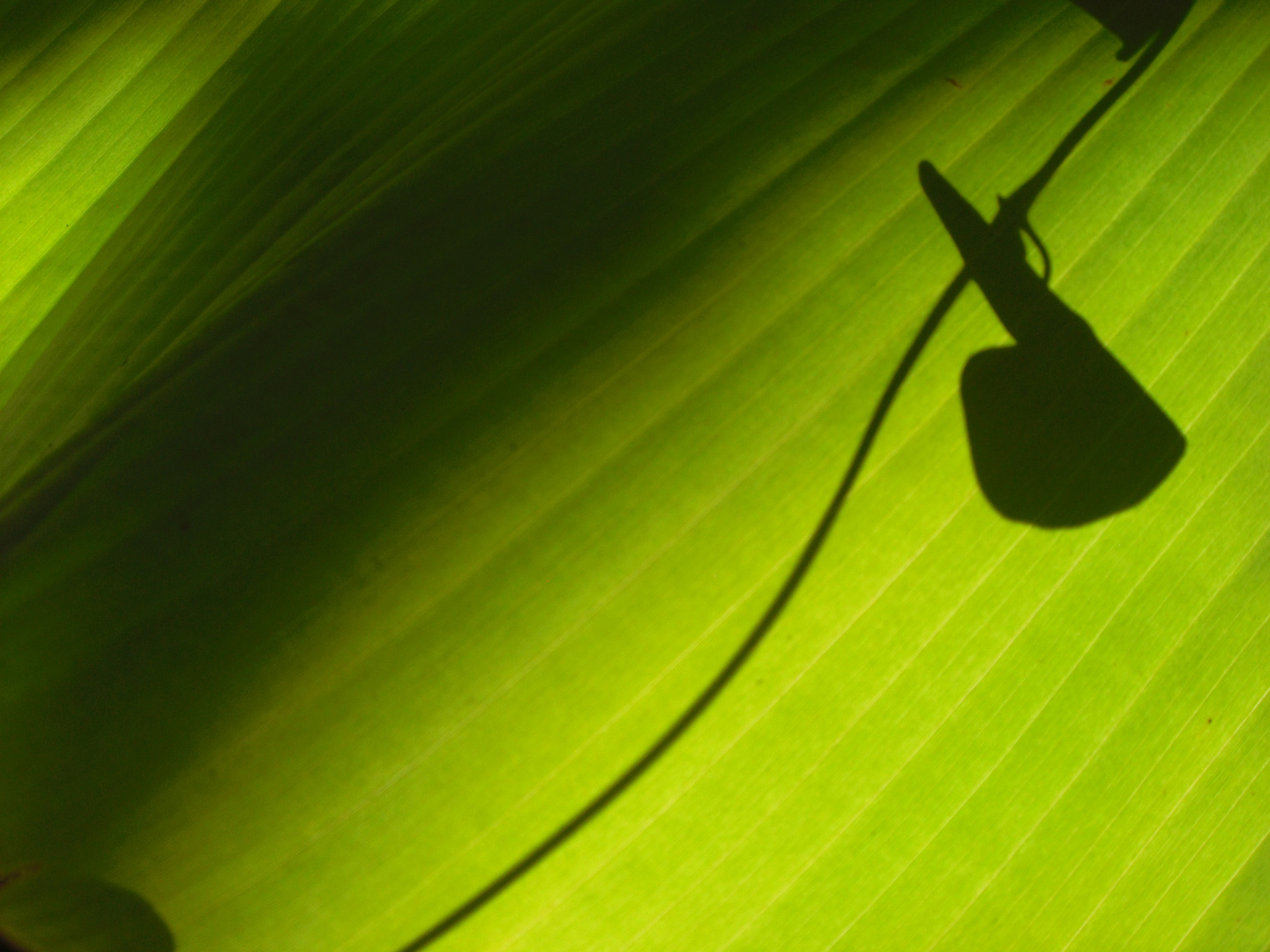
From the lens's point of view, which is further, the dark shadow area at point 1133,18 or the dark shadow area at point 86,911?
the dark shadow area at point 1133,18

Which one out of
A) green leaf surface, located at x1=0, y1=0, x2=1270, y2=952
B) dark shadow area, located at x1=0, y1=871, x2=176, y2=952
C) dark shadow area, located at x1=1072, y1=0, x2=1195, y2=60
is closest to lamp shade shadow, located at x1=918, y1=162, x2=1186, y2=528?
green leaf surface, located at x1=0, y1=0, x2=1270, y2=952

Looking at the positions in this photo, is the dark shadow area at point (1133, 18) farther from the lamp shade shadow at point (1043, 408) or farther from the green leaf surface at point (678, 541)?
the lamp shade shadow at point (1043, 408)

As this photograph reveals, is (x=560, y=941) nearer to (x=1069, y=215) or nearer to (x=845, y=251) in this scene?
(x=845, y=251)

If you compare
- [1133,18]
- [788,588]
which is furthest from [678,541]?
[1133,18]

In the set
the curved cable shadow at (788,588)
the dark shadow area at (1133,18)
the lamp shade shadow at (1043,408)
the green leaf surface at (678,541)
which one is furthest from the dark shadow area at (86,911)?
the dark shadow area at (1133,18)

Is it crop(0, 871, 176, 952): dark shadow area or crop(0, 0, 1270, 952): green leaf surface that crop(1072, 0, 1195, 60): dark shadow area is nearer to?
crop(0, 0, 1270, 952): green leaf surface
